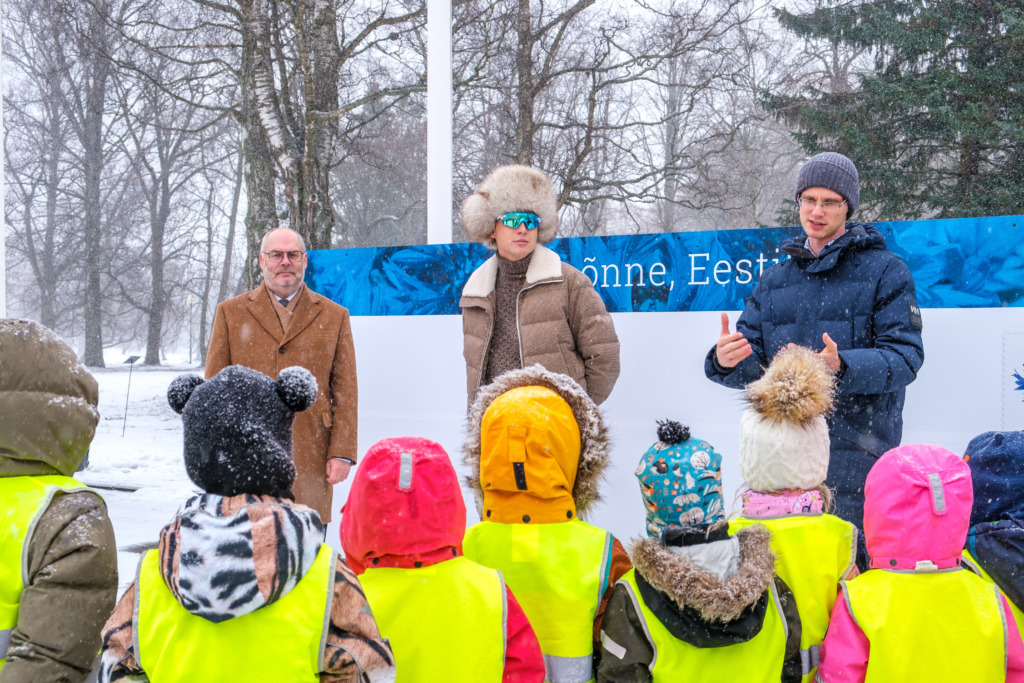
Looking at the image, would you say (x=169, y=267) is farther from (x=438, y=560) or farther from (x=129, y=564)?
(x=438, y=560)

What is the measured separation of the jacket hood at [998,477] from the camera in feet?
6.21

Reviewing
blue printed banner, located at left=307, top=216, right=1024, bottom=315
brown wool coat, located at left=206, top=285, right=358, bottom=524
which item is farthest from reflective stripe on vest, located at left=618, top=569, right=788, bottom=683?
brown wool coat, located at left=206, top=285, right=358, bottom=524

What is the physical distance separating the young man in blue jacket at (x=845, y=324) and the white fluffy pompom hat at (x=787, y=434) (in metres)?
0.33

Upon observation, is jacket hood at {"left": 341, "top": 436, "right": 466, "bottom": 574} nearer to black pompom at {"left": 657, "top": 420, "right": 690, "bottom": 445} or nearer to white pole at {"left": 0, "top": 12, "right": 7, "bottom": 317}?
black pompom at {"left": 657, "top": 420, "right": 690, "bottom": 445}

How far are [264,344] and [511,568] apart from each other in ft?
6.91

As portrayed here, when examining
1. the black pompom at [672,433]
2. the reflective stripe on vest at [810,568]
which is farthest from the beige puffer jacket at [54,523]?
the reflective stripe on vest at [810,568]

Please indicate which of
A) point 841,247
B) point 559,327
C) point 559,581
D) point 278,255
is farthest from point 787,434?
point 278,255

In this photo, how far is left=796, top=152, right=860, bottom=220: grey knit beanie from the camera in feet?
8.29

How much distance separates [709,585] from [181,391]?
1069mm

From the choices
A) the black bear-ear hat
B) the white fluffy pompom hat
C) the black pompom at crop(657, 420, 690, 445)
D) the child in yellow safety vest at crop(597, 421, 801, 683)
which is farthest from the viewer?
the white fluffy pompom hat

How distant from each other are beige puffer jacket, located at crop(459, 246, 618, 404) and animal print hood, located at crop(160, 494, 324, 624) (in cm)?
181

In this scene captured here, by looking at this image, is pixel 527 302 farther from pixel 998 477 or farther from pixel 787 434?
pixel 998 477

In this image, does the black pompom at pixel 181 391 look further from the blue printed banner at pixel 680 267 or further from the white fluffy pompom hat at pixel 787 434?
the blue printed banner at pixel 680 267

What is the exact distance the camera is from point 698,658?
1630mm
